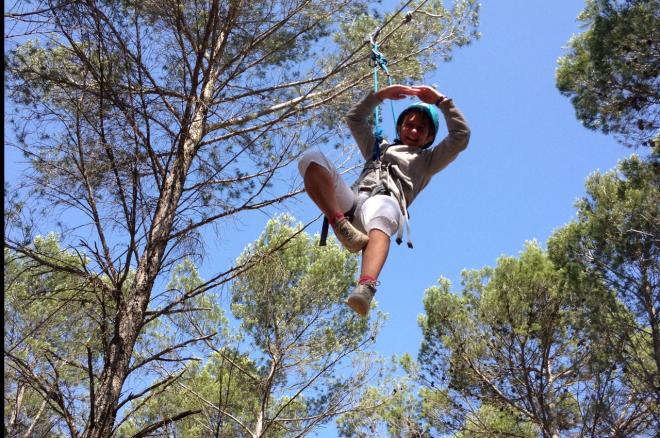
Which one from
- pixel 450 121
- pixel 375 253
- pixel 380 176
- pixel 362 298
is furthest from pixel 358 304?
pixel 450 121

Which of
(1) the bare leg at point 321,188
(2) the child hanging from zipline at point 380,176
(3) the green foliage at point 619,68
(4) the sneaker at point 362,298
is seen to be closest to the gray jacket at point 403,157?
(2) the child hanging from zipline at point 380,176

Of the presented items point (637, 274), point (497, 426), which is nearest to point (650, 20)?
point (637, 274)

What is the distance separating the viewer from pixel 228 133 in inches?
172

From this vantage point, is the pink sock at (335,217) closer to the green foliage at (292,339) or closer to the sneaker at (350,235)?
the sneaker at (350,235)

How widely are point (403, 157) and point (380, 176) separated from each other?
241 millimetres

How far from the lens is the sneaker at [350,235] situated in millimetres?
2461

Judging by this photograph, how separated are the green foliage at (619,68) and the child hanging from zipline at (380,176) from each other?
4.54 m

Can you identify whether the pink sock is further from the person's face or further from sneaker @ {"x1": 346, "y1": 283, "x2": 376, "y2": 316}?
the person's face

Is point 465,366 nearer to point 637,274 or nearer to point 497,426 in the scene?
point 497,426

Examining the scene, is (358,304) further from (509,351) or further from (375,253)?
(509,351)

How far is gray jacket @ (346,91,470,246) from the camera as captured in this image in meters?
2.82

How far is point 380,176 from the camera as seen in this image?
9.24 ft

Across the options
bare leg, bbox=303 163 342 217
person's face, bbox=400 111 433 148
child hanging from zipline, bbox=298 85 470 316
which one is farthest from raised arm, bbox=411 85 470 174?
bare leg, bbox=303 163 342 217

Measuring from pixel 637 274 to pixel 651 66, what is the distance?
2.39 metres
